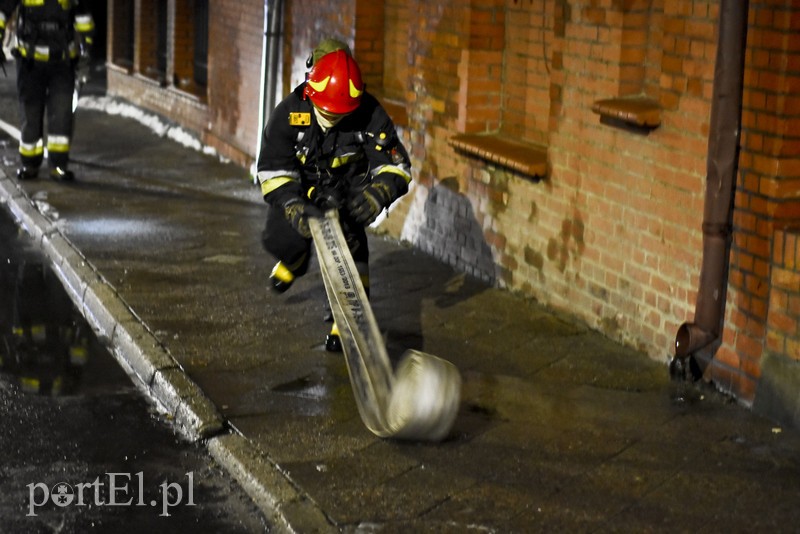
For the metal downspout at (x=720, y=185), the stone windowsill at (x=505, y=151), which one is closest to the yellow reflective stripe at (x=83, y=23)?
the stone windowsill at (x=505, y=151)

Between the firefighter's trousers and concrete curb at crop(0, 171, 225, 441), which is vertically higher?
the firefighter's trousers

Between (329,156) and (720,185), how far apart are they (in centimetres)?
203

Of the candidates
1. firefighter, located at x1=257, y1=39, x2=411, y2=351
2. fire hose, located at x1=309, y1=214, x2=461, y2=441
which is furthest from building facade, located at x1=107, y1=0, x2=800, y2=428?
fire hose, located at x1=309, y1=214, x2=461, y2=441

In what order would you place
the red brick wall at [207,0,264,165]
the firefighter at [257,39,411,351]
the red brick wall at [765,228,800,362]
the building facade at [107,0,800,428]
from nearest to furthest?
1. the red brick wall at [765,228,800,362]
2. the building facade at [107,0,800,428]
3. the firefighter at [257,39,411,351]
4. the red brick wall at [207,0,264,165]

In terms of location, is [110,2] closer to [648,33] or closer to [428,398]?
[648,33]

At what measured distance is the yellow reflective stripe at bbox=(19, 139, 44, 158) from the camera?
39.9ft

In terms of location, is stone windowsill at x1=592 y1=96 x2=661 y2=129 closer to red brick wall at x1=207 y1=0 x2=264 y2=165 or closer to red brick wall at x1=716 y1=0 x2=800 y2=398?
red brick wall at x1=716 y1=0 x2=800 y2=398

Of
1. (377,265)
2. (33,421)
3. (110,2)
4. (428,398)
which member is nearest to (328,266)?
(428,398)

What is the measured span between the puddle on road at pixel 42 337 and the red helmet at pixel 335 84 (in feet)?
6.19

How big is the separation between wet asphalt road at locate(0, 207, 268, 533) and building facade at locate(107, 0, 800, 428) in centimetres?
262

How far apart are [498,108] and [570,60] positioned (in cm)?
129

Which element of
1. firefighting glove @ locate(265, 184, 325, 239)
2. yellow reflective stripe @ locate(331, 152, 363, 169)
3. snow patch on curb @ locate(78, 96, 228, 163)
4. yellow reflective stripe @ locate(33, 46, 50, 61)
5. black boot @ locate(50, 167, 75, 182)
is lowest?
black boot @ locate(50, 167, 75, 182)

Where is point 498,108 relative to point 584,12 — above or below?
below

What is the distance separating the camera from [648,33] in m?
7.27
